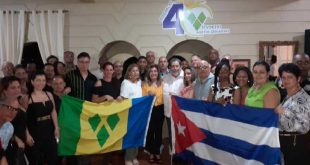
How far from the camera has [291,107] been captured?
271 cm

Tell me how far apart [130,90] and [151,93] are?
30 cm

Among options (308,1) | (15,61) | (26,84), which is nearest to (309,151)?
(26,84)

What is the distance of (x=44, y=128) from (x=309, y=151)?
8.33 feet

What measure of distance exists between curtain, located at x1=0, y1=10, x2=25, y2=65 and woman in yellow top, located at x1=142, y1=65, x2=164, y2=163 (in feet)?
11.4

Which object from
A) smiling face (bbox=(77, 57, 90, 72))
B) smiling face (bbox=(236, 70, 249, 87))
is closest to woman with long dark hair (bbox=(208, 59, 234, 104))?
smiling face (bbox=(236, 70, 249, 87))

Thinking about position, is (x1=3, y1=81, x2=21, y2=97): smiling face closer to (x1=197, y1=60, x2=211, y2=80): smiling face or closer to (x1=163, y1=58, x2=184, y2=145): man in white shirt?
(x1=163, y1=58, x2=184, y2=145): man in white shirt

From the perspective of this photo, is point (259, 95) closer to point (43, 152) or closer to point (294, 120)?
point (294, 120)

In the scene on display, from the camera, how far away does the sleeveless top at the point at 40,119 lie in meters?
3.48

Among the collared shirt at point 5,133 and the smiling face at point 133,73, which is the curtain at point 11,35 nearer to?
the smiling face at point 133,73

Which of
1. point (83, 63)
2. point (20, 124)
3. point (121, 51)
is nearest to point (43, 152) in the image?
point (20, 124)

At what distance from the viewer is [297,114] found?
2.69 meters

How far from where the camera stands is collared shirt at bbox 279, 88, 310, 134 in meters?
2.69

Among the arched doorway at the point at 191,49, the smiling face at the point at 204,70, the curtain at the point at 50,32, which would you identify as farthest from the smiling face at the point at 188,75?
the arched doorway at the point at 191,49

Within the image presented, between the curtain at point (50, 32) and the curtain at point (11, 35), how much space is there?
13.1 inches
